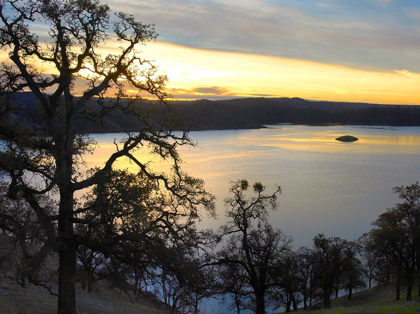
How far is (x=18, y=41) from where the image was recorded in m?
7.70

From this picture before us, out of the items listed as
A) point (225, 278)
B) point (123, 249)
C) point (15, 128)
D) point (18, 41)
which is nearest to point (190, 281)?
point (123, 249)

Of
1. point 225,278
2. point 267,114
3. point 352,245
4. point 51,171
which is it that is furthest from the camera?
point 267,114

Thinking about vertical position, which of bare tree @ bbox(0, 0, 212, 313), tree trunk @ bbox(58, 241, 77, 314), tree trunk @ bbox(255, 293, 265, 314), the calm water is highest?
bare tree @ bbox(0, 0, 212, 313)

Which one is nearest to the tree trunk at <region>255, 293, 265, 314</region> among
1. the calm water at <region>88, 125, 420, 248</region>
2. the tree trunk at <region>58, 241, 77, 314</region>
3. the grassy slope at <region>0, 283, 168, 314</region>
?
the grassy slope at <region>0, 283, 168, 314</region>

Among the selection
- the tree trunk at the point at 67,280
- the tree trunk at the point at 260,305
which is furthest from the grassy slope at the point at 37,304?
the tree trunk at the point at 260,305

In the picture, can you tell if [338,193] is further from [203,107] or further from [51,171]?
[203,107]

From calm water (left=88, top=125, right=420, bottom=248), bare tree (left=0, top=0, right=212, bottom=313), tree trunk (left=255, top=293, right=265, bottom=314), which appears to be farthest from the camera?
calm water (left=88, top=125, right=420, bottom=248)

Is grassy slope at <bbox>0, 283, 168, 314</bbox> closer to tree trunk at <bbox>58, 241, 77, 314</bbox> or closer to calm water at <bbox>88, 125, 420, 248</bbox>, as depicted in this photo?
tree trunk at <bbox>58, 241, 77, 314</bbox>

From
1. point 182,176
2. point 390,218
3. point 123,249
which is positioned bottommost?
point 390,218

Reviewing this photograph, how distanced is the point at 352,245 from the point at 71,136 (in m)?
15.9

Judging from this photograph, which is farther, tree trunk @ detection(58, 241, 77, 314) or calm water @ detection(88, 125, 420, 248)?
calm water @ detection(88, 125, 420, 248)

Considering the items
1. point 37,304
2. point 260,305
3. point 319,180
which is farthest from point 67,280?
point 319,180

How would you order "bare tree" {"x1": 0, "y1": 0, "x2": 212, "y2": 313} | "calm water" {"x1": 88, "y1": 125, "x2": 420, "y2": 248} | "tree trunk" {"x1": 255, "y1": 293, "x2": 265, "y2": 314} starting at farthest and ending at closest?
"calm water" {"x1": 88, "y1": 125, "x2": 420, "y2": 248} → "tree trunk" {"x1": 255, "y1": 293, "x2": 265, "y2": 314} → "bare tree" {"x1": 0, "y1": 0, "x2": 212, "y2": 313}

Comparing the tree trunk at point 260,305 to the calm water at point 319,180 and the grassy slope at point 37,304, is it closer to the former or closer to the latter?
the grassy slope at point 37,304
